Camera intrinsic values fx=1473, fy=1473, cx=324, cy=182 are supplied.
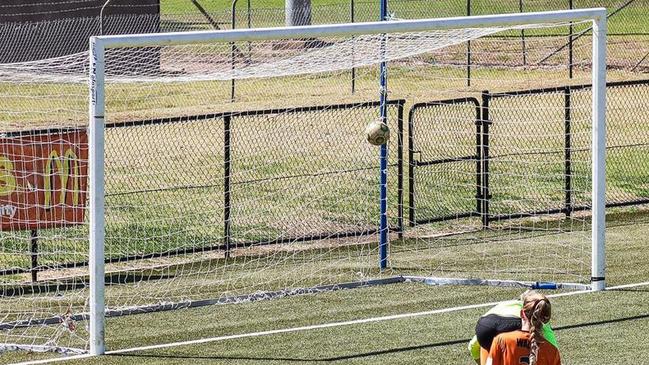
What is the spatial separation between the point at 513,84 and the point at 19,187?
14110 mm

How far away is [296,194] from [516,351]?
9373 mm

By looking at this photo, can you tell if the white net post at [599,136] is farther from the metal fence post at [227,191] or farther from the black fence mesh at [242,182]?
the metal fence post at [227,191]

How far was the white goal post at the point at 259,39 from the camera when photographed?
39.6 ft

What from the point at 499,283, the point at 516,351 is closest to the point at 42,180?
the point at 499,283

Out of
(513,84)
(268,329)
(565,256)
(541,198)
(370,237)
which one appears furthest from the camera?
(513,84)

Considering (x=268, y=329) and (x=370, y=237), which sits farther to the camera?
(x=370, y=237)

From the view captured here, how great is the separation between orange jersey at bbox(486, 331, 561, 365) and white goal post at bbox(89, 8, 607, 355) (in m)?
4.23

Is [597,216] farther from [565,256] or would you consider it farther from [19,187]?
[19,187]

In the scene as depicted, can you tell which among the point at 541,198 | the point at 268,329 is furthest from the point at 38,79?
the point at 541,198

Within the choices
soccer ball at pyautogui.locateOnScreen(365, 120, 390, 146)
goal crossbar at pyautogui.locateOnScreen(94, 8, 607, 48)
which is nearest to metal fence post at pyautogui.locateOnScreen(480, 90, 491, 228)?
soccer ball at pyautogui.locateOnScreen(365, 120, 390, 146)

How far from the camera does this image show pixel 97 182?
39.7ft

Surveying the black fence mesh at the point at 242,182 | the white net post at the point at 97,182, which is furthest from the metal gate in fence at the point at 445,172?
the white net post at the point at 97,182

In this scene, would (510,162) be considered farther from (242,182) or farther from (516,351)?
(516,351)

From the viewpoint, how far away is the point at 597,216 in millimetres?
14148
